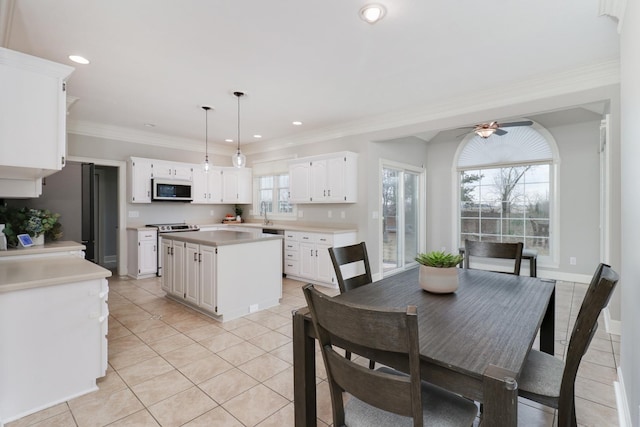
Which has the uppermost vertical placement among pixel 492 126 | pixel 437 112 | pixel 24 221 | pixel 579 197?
pixel 437 112

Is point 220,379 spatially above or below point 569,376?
below

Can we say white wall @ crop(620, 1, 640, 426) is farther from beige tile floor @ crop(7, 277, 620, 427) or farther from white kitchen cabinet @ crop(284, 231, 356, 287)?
white kitchen cabinet @ crop(284, 231, 356, 287)

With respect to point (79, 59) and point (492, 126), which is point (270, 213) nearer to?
point (79, 59)

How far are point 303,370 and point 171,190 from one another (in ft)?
17.2

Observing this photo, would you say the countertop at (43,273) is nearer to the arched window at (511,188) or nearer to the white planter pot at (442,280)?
the white planter pot at (442,280)

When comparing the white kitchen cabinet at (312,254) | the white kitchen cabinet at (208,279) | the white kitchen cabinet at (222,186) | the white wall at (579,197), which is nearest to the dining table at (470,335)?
the white kitchen cabinet at (208,279)

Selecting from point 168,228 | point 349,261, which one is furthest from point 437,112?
point 168,228

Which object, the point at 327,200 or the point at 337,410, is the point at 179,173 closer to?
the point at 327,200

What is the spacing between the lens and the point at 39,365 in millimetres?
1951

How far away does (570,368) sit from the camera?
122cm

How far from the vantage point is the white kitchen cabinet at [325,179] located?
5062mm

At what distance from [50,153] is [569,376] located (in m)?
3.16

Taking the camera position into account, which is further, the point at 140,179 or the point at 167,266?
the point at 140,179

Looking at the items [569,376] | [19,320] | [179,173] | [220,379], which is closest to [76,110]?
[179,173]
